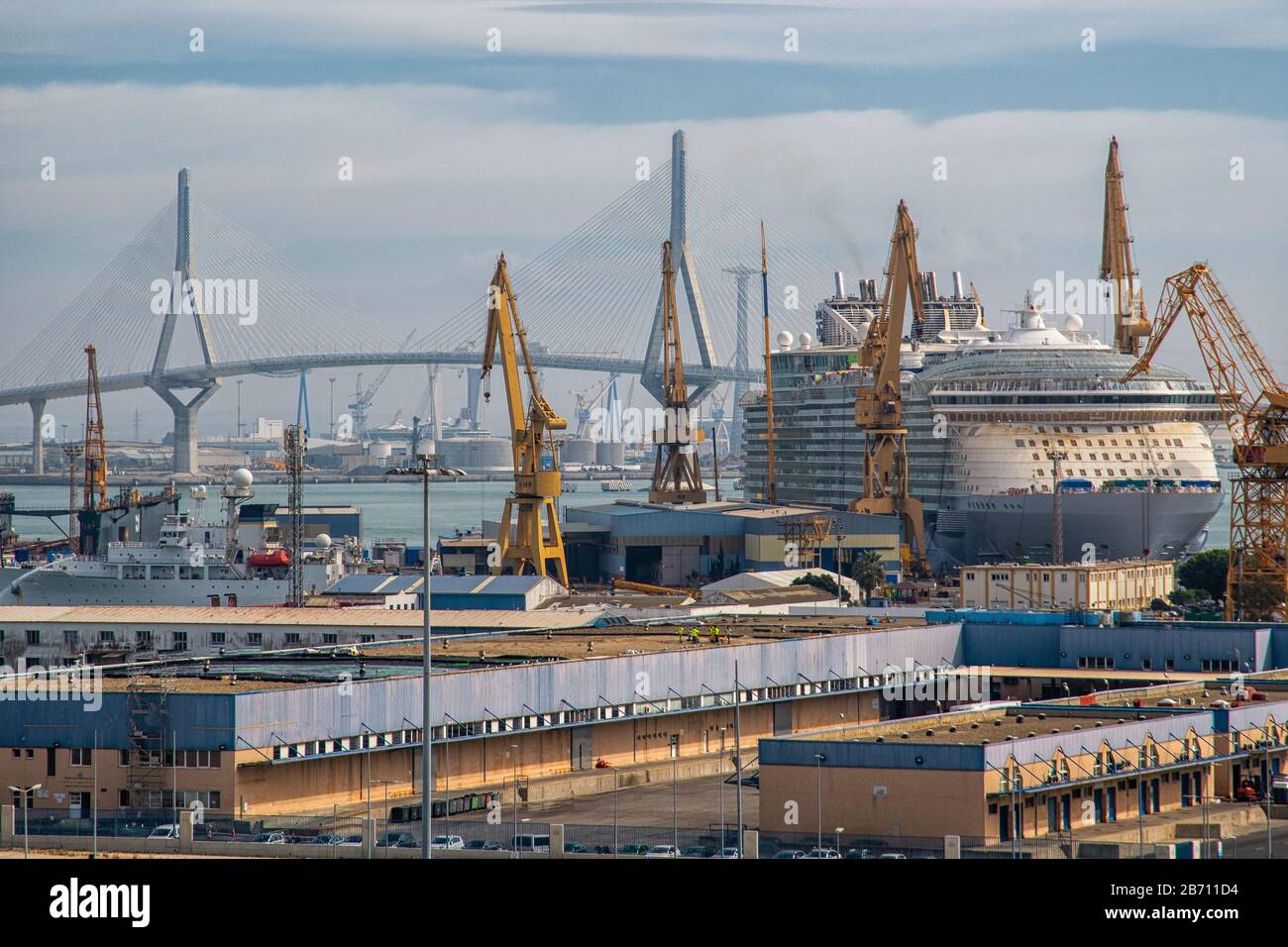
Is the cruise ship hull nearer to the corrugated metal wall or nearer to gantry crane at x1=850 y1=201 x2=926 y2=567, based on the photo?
gantry crane at x1=850 y1=201 x2=926 y2=567

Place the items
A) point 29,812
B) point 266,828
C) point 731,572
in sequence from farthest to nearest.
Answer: point 731,572
point 29,812
point 266,828

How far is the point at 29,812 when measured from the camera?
64.7ft

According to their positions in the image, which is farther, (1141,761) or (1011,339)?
(1011,339)

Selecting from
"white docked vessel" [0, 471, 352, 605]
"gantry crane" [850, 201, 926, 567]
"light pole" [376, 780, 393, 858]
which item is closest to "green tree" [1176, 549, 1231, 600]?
"gantry crane" [850, 201, 926, 567]

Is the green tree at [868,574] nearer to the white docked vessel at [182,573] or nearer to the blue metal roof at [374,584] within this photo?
the blue metal roof at [374,584]

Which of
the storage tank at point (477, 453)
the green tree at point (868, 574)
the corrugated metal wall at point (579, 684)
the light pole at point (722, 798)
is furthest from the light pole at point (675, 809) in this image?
the storage tank at point (477, 453)

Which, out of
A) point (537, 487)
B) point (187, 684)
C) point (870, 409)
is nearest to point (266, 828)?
point (187, 684)

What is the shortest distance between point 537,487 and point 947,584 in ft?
36.6

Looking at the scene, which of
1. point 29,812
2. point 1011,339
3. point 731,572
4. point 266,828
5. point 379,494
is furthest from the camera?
point 379,494

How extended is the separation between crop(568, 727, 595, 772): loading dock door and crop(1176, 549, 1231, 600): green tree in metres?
24.4

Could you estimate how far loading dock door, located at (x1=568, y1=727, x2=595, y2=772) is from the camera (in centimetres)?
2452

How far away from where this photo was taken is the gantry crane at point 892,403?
180 ft
